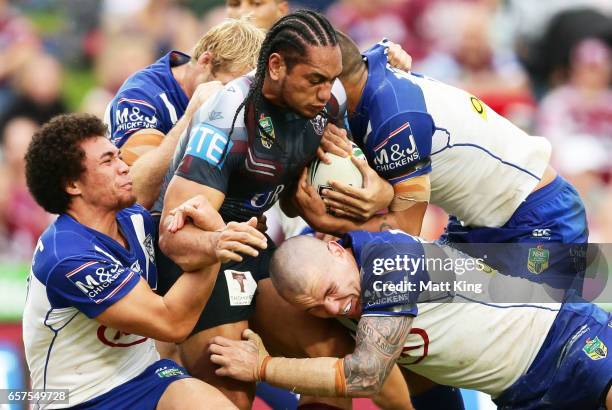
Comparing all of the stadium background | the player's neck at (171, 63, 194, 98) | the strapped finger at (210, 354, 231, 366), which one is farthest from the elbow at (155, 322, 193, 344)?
the stadium background

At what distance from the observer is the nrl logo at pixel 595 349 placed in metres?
5.82

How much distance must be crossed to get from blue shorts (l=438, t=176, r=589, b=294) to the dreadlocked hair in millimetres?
1524

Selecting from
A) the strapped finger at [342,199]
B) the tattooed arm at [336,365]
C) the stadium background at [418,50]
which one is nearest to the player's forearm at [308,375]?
the tattooed arm at [336,365]

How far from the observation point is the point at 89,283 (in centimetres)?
531

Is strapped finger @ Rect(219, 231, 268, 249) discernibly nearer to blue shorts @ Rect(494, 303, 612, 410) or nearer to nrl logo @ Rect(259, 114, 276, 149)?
nrl logo @ Rect(259, 114, 276, 149)

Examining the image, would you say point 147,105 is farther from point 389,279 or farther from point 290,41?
point 389,279

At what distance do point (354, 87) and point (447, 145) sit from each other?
58cm

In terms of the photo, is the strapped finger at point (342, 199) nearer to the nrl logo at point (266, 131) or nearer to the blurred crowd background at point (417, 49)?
the nrl logo at point (266, 131)

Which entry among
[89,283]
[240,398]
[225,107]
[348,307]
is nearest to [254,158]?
[225,107]

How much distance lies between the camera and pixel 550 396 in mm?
5891

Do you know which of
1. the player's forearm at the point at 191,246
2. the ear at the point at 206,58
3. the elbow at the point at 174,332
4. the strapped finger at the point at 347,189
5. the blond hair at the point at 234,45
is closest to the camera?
the player's forearm at the point at 191,246

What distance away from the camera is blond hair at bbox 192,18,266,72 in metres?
6.32

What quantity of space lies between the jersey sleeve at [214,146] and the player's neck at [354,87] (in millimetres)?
638

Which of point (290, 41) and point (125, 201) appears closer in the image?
point (290, 41)
